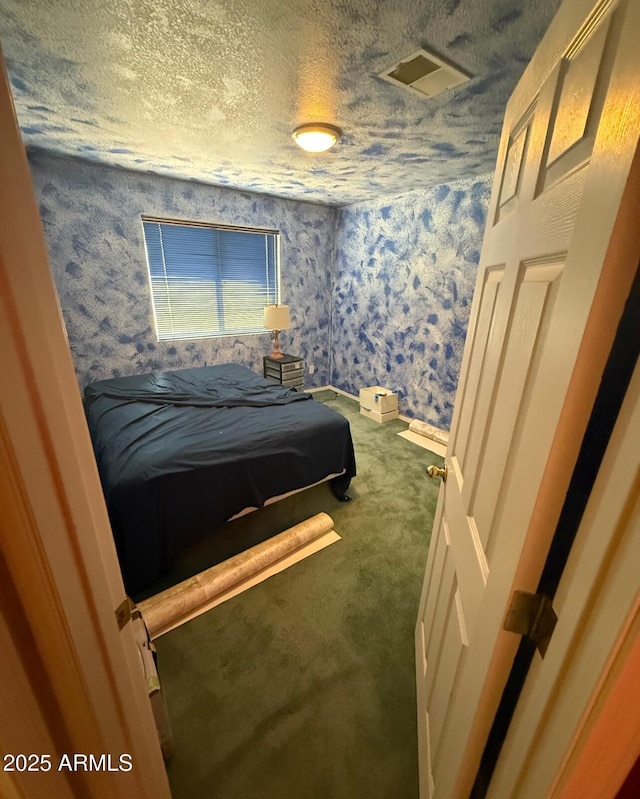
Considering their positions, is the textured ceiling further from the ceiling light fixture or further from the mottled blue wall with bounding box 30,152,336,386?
the mottled blue wall with bounding box 30,152,336,386

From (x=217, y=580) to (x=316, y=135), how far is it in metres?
2.56

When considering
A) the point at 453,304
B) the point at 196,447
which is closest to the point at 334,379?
the point at 453,304

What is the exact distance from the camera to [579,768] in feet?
1.55

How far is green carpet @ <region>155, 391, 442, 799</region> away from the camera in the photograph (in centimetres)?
115

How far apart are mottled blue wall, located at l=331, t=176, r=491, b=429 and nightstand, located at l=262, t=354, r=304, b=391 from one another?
869mm

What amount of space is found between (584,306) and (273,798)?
1.64m

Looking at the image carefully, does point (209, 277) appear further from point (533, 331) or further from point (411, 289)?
point (533, 331)

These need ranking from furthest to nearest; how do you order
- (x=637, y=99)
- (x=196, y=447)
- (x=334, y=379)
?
(x=334, y=379)
(x=196, y=447)
(x=637, y=99)

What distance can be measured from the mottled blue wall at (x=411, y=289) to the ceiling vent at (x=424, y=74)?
1.51 meters

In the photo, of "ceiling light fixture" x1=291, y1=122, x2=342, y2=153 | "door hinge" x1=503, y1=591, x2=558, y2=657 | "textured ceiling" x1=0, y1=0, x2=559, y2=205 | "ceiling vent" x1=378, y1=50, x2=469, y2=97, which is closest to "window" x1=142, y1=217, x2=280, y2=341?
"textured ceiling" x1=0, y1=0, x2=559, y2=205

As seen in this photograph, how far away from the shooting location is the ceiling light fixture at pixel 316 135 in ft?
6.36

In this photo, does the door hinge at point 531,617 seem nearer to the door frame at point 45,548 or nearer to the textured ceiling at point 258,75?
the door frame at point 45,548

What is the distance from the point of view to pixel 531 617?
1.86 ft

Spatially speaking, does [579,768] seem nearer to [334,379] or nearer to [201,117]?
[201,117]
